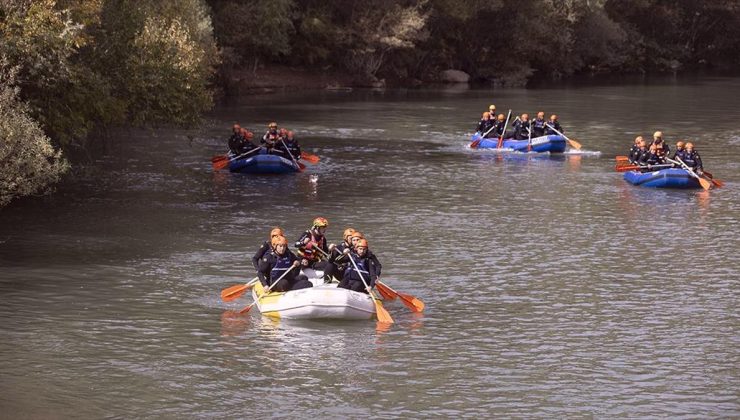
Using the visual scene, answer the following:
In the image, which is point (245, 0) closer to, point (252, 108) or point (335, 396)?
point (252, 108)

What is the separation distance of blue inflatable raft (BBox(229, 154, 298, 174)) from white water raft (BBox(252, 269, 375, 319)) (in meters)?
20.7

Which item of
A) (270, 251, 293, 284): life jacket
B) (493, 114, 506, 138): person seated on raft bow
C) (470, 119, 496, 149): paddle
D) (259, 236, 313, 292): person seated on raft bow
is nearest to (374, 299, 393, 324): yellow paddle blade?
(259, 236, 313, 292): person seated on raft bow

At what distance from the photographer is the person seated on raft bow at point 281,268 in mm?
25453

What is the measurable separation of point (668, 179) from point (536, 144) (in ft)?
37.0

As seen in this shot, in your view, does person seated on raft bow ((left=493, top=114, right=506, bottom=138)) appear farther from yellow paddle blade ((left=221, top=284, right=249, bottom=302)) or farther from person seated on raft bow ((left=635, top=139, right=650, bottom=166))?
yellow paddle blade ((left=221, top=284, right=249, bottom=302))

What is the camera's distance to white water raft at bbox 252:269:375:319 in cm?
2438

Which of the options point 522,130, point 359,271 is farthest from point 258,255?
point 522,130

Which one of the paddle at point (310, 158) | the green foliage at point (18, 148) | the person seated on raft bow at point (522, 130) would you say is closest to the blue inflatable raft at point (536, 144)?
the person seated on raft bow at point (522, 130)

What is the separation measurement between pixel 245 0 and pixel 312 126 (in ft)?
68.1

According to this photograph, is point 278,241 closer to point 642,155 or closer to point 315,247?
point 315,247

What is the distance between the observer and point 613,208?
3938cm

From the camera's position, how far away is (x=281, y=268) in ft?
83.7

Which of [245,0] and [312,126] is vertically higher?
[245,0]

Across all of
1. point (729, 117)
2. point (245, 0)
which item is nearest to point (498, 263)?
point (729, 117)
